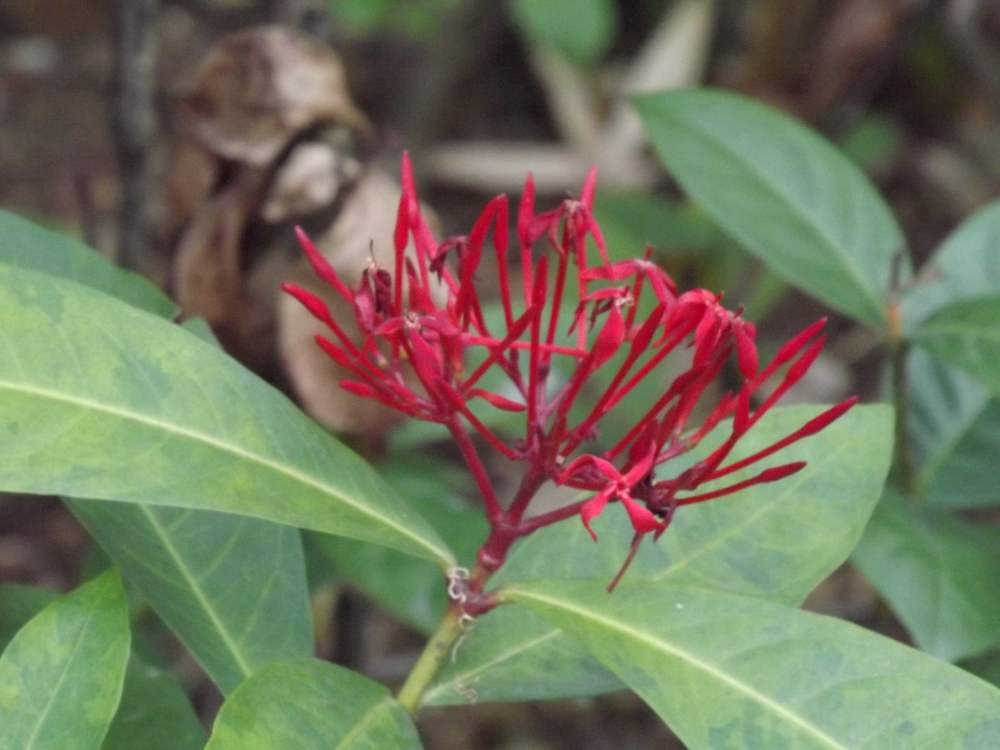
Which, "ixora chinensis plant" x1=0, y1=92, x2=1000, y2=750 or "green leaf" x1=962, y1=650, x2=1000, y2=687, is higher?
"ixora chinensis plant" x1=0, y1=92, x2=1000, y2=750

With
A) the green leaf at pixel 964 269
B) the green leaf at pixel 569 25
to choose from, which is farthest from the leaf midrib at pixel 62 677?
the green leaf at pixel 569 25

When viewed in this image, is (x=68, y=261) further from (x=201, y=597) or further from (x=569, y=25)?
(x=569, y=25)

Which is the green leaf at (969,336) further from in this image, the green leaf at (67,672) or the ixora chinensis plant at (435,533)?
the green leaf at (67,672)

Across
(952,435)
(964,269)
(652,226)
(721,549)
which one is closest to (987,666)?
(952,435)

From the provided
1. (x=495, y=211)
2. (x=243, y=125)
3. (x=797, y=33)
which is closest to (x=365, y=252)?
(x=243, y=125)

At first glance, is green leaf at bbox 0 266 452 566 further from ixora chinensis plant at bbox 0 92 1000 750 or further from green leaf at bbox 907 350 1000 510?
green leaf at bbox 907 350 1000 510

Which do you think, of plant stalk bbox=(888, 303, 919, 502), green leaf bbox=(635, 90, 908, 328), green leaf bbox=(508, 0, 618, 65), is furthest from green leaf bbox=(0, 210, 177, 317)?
green leaf bbox=(508, 0, 618, 65)

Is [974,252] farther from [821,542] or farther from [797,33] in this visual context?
[797,33]

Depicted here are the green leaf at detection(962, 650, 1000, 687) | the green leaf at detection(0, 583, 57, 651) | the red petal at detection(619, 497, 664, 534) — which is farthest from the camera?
the green leaf at detection(962, 650, 1000, 687)
